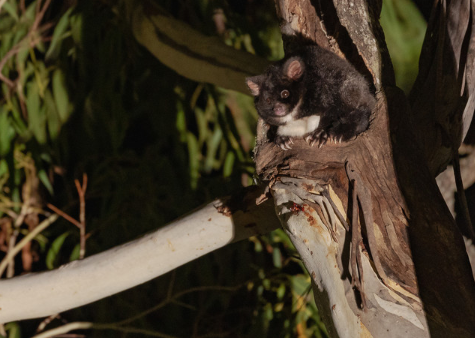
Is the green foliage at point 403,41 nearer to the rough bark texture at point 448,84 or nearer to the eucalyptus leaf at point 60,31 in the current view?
the rough bark texture at point 448,84

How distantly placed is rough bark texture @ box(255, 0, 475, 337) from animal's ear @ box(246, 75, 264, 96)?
1.64ft

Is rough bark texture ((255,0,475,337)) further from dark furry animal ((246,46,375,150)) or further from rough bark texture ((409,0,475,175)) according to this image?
rough bark texture ((409,0,475,175))

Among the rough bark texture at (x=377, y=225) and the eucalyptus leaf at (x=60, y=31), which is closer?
the rough bark texture at (x=377, y=225)

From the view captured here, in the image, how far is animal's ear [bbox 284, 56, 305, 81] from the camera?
1824 millimetres

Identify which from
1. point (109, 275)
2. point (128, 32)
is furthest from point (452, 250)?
point (128, 32)

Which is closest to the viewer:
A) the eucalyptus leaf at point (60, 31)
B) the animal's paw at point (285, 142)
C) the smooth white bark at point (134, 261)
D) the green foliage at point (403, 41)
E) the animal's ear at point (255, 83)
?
the animal's paw at point (285, 142)

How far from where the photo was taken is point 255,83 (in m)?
2.09

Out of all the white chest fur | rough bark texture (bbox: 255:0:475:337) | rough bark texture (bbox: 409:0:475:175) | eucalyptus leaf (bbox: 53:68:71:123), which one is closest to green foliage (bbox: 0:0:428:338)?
eucalyptus leaf (bbox: 53:68:71:123)

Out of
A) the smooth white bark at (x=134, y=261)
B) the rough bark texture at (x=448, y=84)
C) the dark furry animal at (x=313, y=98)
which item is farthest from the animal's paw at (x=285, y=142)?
the rough bark texture at (x=448, y=84)

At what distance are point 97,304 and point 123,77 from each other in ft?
4.57

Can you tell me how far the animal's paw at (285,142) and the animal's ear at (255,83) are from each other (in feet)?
1.47

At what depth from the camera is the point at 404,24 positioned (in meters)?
2.42

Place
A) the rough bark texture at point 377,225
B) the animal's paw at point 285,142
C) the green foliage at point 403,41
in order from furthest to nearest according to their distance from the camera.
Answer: the green foliage at point 403,41 → the animal's paw at point 285,142 → the rough bark texture at point 377,225

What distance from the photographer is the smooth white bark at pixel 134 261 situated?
179 cm
